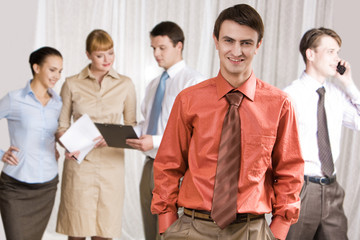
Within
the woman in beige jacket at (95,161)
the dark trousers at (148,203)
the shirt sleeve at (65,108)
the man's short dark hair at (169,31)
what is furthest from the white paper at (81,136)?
the man's short dark hair at (169,31)

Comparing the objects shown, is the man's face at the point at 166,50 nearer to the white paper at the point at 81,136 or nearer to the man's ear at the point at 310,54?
the white paper at the point at 81,136

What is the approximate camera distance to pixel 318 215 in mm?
2521

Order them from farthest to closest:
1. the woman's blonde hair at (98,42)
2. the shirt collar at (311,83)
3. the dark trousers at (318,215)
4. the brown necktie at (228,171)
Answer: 1. the woman's blonde hair at (98,42)
2. the shirt collar at (311,83)
3. the dark trousers at (318,215)
4. the brown necktie at (228,171)

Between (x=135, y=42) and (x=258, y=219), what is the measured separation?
9.87 ft

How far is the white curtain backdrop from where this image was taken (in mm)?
3879

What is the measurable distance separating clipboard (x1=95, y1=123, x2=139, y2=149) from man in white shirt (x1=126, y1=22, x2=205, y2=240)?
0.14ft

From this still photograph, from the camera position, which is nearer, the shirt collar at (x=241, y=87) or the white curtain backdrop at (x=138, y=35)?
the shirt collar at (x=241, y=87)

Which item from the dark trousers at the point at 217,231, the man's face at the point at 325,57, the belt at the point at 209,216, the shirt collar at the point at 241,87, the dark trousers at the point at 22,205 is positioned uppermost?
the man's face at the point at 325,57

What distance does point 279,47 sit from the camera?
152 inches

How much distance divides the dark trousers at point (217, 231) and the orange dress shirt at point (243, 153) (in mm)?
51

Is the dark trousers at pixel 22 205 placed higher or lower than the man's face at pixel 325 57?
lower

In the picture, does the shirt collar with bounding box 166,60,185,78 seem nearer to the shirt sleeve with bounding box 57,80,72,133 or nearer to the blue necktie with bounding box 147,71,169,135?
the blue necktie with bounding box 147,71,169,135

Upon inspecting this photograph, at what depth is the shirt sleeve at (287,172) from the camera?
1.71 metres

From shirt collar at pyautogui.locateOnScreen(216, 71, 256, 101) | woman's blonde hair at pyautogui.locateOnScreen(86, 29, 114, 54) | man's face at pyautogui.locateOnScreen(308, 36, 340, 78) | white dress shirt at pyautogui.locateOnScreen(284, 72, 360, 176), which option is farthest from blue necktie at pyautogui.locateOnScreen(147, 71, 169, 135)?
shirt collar at pyautogui.locateOnScreen(216, 71, 256, 101)
